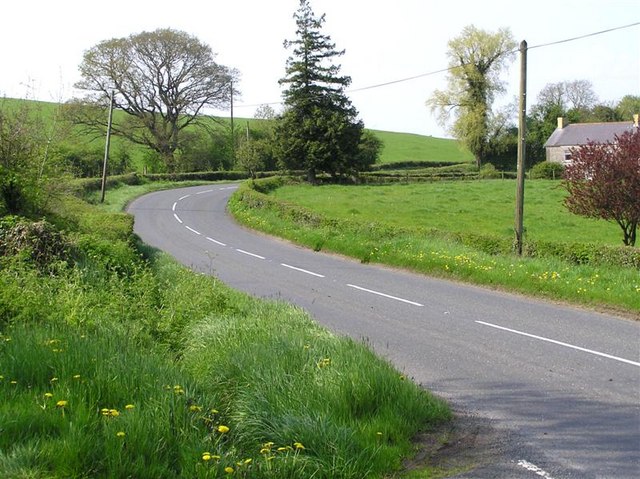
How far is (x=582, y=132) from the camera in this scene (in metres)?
83.6

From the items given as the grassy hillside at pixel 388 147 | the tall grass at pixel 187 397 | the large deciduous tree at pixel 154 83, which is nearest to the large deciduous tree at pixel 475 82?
the grassy hillside at pixel 388 147

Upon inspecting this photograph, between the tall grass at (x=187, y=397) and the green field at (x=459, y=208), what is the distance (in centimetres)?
1644

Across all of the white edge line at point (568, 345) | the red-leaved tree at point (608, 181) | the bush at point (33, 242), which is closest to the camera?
the white edge line at point (568, 345)

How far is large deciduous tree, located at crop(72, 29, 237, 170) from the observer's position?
65.3m

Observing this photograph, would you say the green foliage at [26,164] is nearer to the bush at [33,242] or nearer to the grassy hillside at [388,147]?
the bush at [33,242]

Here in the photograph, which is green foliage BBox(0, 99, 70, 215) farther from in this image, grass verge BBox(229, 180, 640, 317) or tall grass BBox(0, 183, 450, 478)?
grass verge BBox(229, 180, 640, 317)

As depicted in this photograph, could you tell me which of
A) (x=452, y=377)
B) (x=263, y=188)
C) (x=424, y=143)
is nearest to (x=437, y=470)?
(x=452, y=377)

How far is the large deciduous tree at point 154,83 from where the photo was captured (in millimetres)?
65312

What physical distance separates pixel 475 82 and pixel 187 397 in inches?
3123

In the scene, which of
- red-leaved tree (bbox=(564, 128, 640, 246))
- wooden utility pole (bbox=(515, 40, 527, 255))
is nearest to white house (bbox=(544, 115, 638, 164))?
red-leaved tree (bbox=(564, 128, 640, 246))

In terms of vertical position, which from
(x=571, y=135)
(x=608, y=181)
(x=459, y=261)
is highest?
(x=571, y=135)

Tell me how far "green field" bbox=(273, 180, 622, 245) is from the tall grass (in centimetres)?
1644

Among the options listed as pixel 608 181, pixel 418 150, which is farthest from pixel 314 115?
pixel 418 150

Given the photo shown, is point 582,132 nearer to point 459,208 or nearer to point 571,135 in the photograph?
point 571,135
